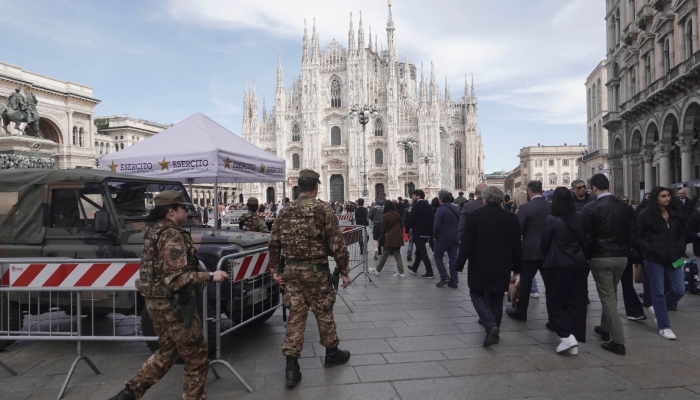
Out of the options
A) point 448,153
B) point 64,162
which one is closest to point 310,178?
point 64,162

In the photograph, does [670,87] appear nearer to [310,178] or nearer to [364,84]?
[310,178]

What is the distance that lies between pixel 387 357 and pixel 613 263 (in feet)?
8.08

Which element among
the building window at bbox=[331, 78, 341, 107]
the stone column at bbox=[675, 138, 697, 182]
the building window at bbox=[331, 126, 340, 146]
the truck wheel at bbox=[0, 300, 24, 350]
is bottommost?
the truck wheel at bbox=[0, 300, 24, 350]

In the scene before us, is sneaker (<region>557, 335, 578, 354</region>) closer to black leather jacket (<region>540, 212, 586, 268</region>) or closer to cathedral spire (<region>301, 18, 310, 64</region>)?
→ black leather jacket (<region>540, 212, 586, 268</region>)

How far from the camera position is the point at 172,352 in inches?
143

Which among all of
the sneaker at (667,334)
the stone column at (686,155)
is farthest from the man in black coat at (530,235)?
the stone column at (686,155)

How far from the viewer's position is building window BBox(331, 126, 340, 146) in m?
55.9

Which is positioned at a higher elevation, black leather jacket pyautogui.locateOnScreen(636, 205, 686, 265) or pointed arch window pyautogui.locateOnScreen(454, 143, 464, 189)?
pointed arch window pyautogui.locateOnScreen(454, 143, 464, 189)

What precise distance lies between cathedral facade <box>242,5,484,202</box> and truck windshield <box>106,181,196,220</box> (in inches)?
1770

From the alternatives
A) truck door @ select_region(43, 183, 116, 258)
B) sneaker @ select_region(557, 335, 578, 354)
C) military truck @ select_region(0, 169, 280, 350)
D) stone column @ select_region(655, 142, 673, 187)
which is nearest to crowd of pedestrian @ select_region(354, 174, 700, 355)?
sneaker @ select_region(557, 335, 578, 354)

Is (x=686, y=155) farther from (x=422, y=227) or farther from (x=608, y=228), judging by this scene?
(x=608, y=228)

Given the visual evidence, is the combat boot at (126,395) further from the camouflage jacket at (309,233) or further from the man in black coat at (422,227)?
the man in black coat at (422,227)

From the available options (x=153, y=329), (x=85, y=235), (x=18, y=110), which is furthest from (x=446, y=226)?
(x=18, y=110)

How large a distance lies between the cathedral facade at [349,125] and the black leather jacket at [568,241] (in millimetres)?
45606
